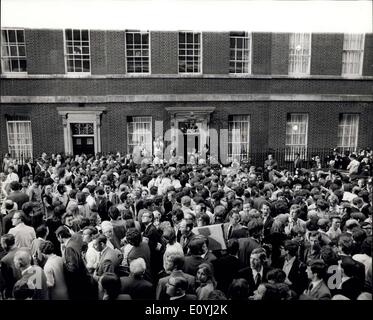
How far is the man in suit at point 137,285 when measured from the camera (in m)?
3.48

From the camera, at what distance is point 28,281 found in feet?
11.6

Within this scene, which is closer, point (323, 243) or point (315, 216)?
point (323, 243)

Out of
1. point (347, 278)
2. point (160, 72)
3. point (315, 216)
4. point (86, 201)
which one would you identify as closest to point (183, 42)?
point (160, 72)

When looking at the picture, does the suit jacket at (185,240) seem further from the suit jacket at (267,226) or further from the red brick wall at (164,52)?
the red brick wall at (164,52)

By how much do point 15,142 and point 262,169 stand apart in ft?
21.1

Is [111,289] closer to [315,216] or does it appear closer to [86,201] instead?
[86,201]

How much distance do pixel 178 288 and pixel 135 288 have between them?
1.56 feet

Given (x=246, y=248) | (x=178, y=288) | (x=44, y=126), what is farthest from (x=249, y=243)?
(x=44, y=126)

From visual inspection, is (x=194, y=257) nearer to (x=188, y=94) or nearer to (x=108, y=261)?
(x=108, y=261)

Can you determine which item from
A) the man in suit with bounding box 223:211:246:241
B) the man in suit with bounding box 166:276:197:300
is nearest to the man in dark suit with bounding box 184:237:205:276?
the man in suit with bounding box 166:276:197:300

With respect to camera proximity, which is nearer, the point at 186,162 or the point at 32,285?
the point at 32,285

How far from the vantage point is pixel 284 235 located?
4.65 m

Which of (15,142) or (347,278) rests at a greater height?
(15,142)

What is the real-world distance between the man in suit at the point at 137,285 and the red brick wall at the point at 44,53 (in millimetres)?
4223
